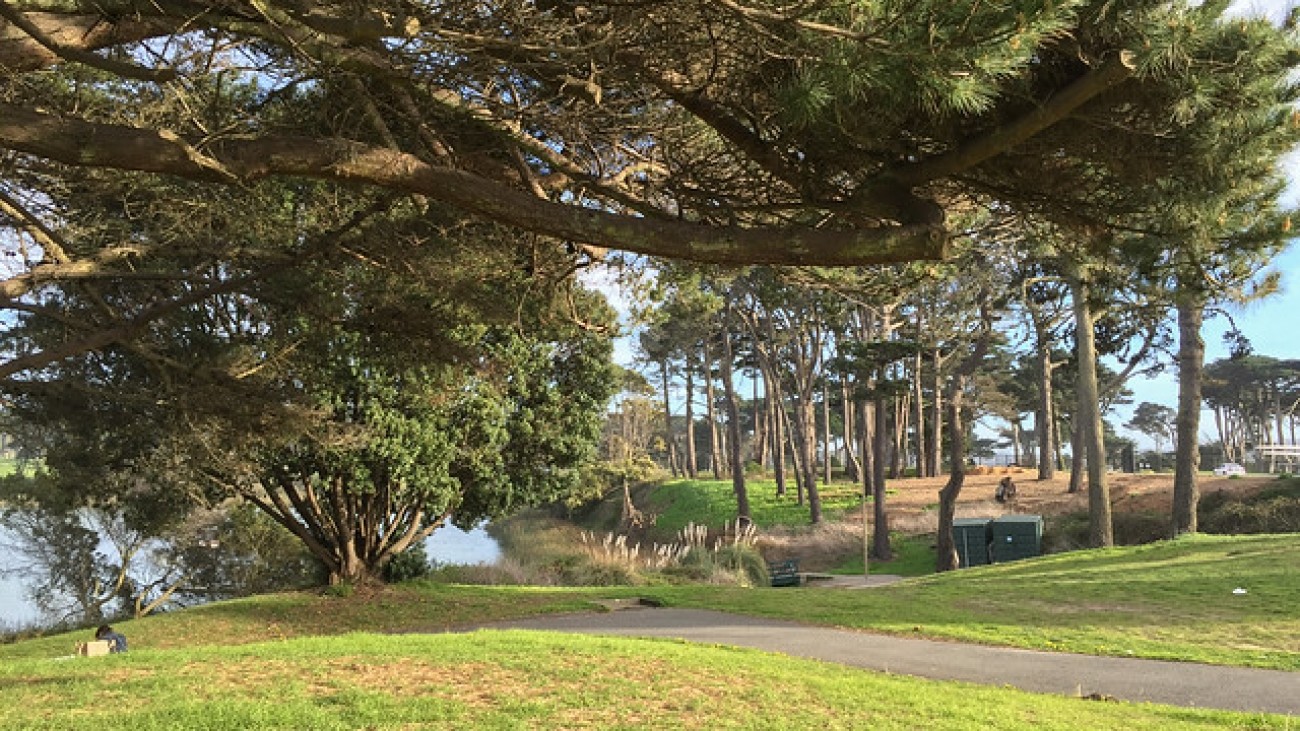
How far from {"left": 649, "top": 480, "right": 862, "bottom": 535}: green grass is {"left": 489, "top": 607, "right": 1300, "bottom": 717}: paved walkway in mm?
22096

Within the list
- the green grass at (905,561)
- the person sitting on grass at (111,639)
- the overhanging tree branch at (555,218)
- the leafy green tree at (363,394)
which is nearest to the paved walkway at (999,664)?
the leafy green tree at (363,394)

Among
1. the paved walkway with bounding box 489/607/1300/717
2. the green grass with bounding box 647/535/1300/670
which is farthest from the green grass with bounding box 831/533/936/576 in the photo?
the paved walkway with bounding box 489/607/1300/717

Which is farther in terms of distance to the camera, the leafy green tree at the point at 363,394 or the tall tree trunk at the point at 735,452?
the tall tree trunk at the point at 735,452

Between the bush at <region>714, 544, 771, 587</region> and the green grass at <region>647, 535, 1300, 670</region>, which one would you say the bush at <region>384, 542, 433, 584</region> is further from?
the bush at <region>714, 544, 771, 587</region>

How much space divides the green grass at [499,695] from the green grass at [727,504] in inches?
1062

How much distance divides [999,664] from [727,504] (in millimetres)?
28777

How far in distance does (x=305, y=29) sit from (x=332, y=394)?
10.5m

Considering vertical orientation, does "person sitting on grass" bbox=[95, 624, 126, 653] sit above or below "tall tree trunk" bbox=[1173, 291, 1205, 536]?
below

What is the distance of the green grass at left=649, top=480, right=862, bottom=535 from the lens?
35906mm

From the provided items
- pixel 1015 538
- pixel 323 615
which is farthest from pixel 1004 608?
pixel 1015 538

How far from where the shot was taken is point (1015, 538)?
24.9m

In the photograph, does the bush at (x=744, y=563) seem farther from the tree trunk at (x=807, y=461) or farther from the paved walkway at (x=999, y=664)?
the paved walkway at (x=999, y=664)

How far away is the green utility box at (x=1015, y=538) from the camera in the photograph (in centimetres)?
2450

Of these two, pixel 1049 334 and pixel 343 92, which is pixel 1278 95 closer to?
pixel 343 92
